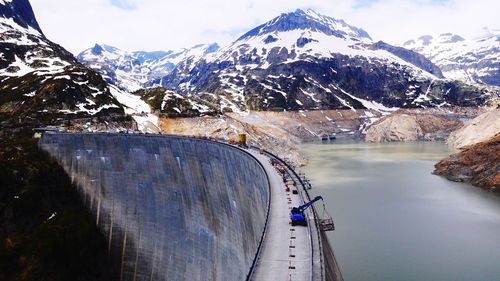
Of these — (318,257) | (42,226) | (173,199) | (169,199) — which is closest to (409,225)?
(173,199)

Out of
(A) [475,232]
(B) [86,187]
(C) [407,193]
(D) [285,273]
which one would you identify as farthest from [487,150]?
(D) [285,273]

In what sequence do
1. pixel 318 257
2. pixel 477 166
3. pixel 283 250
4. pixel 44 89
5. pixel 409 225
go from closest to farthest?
pixel 318 257, pixel 283 250, pixel 409 225, pixel 477 166, pixel 44 89

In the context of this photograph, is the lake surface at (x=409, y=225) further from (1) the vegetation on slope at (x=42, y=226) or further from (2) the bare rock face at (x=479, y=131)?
(2) the bare rock face at (x=479, y=131)

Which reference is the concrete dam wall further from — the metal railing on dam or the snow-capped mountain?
the snow-capped mountain

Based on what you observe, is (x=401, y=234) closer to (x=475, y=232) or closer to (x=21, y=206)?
(x=475, y=232)

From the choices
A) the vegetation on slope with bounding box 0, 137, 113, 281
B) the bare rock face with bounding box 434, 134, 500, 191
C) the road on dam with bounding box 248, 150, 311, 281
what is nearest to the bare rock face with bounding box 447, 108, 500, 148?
the bare rock face with bounding box 434, 134, 500, 191

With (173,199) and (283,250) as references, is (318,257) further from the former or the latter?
(173,199)

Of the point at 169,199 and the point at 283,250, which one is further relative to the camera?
the point at 169,199
